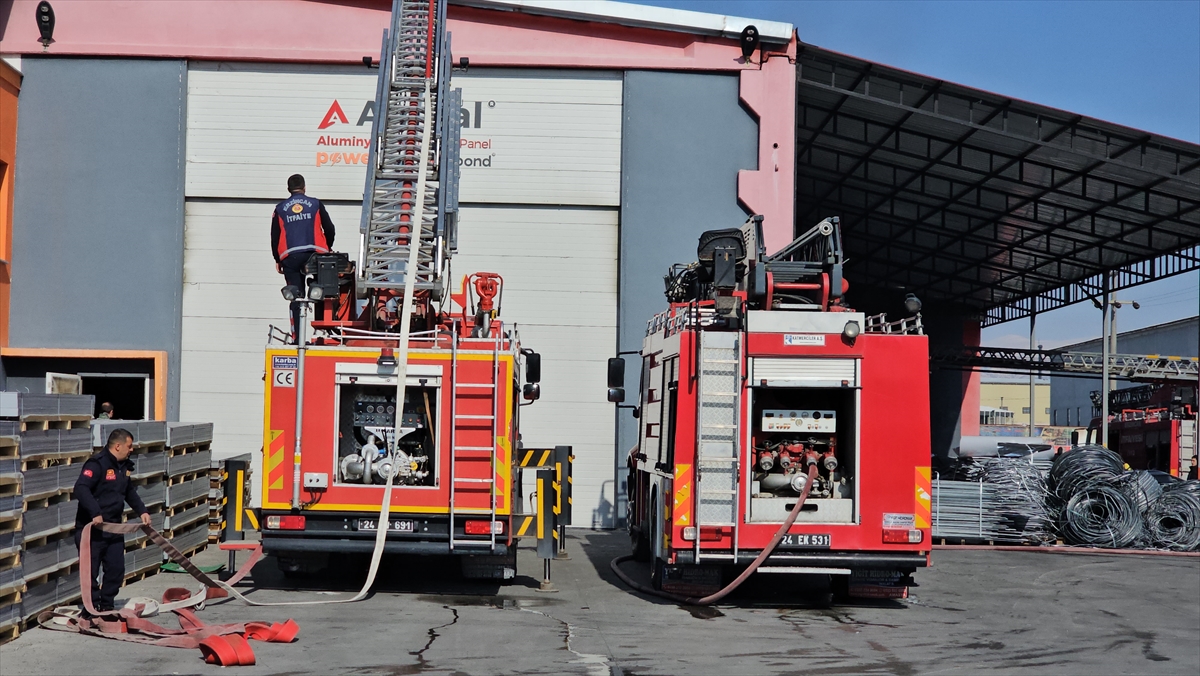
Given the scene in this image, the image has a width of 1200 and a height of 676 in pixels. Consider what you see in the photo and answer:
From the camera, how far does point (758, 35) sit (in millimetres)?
20250

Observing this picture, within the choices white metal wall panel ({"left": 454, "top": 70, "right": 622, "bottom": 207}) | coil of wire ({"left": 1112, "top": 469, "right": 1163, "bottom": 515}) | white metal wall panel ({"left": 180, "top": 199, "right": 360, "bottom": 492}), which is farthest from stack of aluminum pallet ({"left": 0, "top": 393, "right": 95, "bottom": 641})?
coil of wire ({"left": 1112, "top": 469, "right": 1163, "bottom": 515})

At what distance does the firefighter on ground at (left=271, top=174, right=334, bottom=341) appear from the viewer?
13.2 meters

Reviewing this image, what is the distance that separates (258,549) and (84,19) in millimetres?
12546

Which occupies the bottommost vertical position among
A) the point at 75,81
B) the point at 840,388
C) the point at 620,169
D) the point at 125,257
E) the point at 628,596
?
the point at 628,596

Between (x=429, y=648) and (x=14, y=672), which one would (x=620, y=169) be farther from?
(x=14, y=672)

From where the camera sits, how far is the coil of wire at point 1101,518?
19594mm

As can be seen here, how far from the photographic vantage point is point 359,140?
20.1 metres

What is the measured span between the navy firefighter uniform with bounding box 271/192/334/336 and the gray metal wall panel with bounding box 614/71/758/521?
774 centimetres

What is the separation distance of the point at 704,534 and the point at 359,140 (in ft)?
37.7

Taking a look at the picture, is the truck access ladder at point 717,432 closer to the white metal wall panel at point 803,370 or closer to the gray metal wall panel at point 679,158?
the white metal wall panel at point 803,370

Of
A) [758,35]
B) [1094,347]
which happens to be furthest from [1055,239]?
[1094,347]

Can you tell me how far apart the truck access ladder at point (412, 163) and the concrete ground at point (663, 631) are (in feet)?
11.4

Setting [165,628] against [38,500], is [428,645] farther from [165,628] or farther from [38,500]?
[38,500]

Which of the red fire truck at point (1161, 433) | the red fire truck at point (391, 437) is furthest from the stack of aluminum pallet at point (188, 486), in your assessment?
the red fire truck at point (1161, 433)
